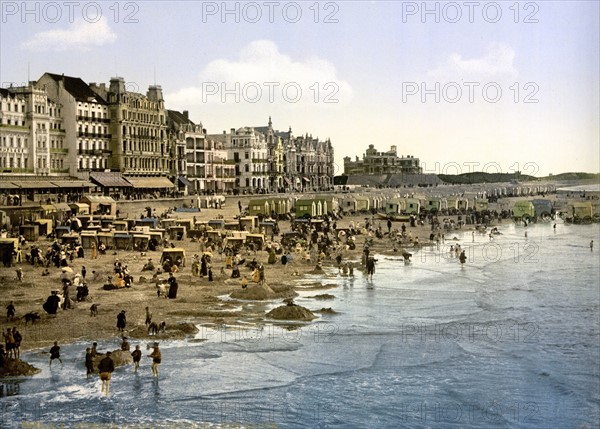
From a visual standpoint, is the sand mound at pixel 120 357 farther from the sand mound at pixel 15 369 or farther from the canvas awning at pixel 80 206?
the canvas awning at pixel 80 206

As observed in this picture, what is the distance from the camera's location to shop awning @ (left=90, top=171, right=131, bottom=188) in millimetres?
73438

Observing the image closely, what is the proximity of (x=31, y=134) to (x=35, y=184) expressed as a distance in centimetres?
744

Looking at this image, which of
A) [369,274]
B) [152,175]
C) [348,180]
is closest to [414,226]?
[152,175]

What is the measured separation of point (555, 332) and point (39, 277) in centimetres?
2130

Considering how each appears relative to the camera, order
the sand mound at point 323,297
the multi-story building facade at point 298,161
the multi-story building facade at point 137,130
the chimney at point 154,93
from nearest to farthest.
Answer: the sand mound at point 323,297 → the multi-story building facade at point 137,130 → the chimney at point 154,93 → the multi-story building facade at point 298,161

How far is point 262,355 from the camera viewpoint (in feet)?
72.1

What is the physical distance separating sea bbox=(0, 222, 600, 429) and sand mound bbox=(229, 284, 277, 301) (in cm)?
86

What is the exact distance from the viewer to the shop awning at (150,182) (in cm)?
7884

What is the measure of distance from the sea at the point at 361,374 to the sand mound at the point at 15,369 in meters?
0.35

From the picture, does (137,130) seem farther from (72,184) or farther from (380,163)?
(380,163)

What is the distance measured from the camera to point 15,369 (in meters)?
19.3

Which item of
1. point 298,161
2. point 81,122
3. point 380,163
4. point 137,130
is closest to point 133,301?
point 81,122

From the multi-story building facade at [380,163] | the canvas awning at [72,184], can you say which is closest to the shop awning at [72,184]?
the canvas awning at [72,184]

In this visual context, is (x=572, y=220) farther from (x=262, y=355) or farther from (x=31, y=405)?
(x=31, y=405)
